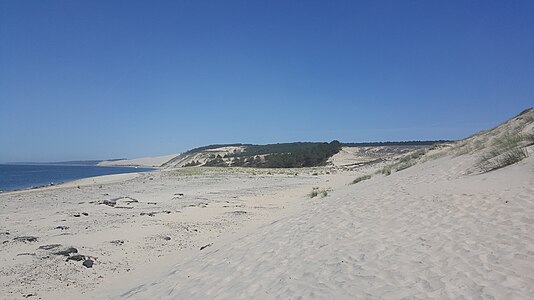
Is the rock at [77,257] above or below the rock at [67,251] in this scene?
below

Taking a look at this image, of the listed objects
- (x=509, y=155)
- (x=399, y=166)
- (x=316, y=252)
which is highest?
(x=509, y=155)

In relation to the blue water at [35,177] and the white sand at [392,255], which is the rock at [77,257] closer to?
the white sand at [392,255]

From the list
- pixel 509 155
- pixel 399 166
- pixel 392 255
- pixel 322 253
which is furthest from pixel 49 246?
pixel 399 166

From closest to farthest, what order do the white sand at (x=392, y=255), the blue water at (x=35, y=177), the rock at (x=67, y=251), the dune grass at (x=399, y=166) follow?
the white sand at (x=392, y=255) → the rock at (x=67, y=251) → the dune grass at (x=399, y=166) → the blue water at (x=35, y=177)

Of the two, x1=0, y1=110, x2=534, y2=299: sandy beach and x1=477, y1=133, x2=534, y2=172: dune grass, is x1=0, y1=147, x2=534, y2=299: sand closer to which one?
x1=0, y1=110, x2=534, y2=299: sandy beach

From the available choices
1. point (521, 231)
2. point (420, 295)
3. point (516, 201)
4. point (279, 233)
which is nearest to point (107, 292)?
point (279, 233)

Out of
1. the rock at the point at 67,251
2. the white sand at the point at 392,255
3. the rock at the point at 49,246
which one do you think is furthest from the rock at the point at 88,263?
the white sand at the point at 392,255

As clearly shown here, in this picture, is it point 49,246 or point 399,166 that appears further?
point 399,166

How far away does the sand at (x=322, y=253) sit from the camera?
4.69 meters

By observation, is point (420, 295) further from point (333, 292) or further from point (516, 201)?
point (516, 201)

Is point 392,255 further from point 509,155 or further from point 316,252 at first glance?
point 509,155

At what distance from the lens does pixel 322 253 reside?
662cm

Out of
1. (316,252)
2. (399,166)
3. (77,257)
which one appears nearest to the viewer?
(316,252)

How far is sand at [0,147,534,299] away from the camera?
4688mm
